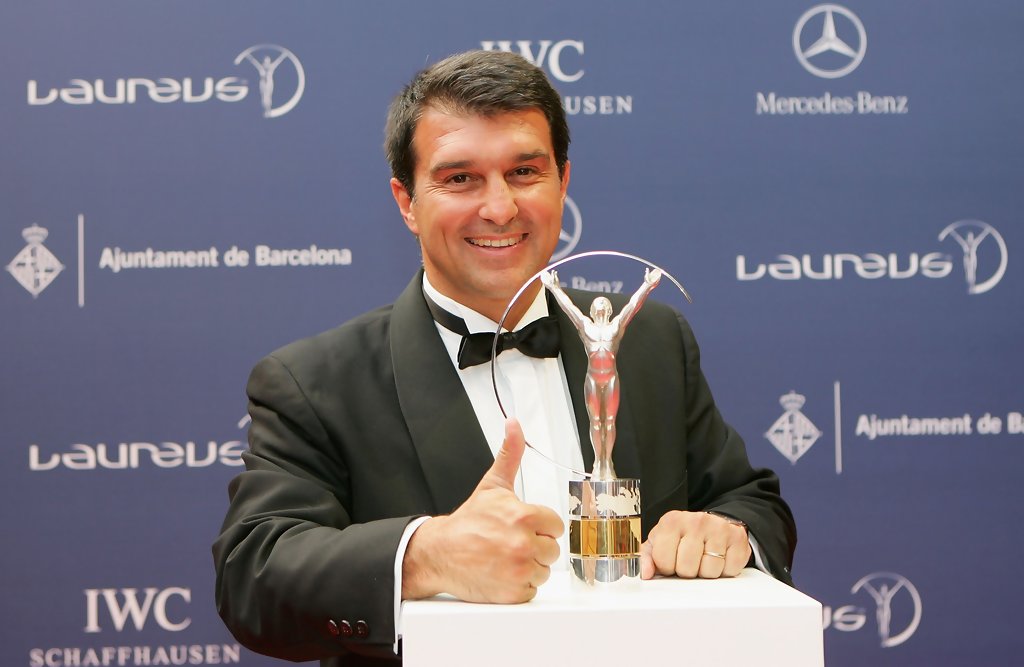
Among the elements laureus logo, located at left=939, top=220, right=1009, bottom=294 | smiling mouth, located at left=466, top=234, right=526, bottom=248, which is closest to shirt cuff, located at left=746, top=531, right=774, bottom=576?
smiling mouth, located at left=466, top=234, right=526, bottom=248

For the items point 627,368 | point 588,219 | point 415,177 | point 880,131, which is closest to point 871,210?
point 880,131

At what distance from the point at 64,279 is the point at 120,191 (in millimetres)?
308

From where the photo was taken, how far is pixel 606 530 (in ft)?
4.82

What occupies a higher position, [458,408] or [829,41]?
[829,41]

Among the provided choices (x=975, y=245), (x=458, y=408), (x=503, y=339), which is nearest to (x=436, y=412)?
(x=458, y=408)

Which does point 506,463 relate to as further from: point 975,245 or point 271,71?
point 975,245

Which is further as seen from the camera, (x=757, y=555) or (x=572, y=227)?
(x=572, y=227)

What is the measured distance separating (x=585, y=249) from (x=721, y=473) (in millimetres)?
1359

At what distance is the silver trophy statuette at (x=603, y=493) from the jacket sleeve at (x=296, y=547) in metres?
0.26

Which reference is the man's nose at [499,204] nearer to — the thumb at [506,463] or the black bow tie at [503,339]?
the black bow tie at [503,339]

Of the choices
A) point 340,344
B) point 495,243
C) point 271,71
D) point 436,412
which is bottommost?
point 436,412

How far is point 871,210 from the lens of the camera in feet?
11.1

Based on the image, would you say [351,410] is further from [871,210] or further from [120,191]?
[871,210]

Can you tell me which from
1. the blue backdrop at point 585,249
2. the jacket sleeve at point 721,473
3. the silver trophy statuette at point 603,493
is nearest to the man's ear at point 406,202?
the jacket sleeve at point 721,473
